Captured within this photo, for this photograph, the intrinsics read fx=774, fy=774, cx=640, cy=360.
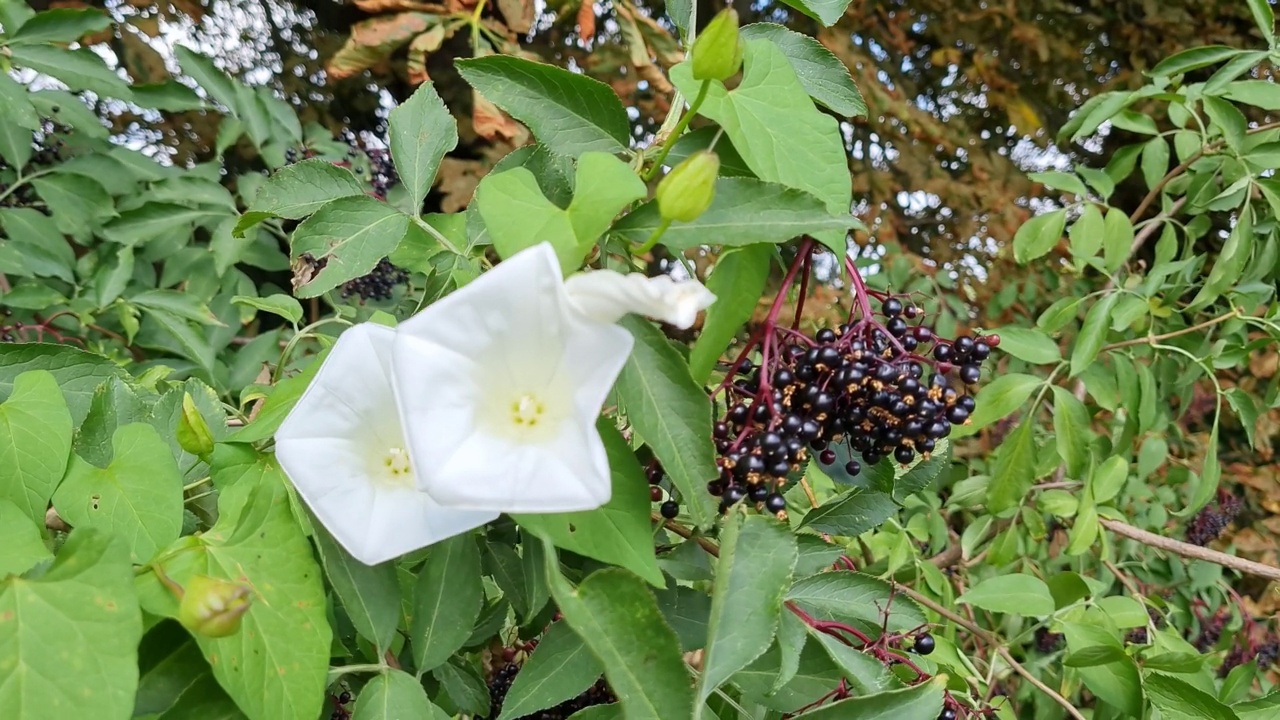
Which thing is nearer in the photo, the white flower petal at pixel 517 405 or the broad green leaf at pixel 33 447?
the white flower petal at pixel 517 405

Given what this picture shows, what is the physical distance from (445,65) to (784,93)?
71.8 inches

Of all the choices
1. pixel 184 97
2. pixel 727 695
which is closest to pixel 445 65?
pixel 184 97

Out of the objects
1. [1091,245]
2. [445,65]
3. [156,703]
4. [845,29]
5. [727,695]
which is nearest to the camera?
[156,703]

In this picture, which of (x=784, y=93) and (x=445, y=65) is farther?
(x=445, y=65)

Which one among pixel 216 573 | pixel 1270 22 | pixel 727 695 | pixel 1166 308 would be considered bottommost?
pixel 1166 308

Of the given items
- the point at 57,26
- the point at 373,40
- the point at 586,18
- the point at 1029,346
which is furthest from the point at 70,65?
the point at 1029,346

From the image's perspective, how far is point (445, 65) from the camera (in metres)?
2.13

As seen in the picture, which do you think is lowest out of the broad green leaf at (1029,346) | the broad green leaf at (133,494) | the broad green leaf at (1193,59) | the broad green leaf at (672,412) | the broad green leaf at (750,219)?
the broad green leaf at (1029,346)

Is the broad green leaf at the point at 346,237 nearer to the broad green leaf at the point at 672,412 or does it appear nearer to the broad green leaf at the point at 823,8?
the broad green leaf at the point at 672,412

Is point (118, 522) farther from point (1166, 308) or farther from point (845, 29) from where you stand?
point (845, 29)

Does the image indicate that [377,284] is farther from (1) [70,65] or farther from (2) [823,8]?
(2) [823,8]

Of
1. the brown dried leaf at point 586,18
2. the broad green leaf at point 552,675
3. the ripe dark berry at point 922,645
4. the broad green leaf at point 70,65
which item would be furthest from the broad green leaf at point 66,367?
the brown dried leaf at point 586,18

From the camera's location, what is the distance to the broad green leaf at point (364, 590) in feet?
1.60

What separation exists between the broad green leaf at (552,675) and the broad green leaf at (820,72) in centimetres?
46
